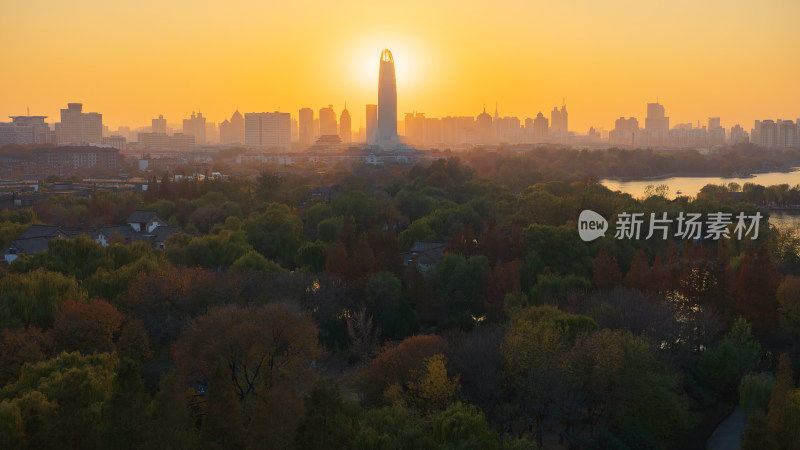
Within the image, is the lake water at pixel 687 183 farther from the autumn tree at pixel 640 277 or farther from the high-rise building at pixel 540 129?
the high-rise building at pixel 540 129

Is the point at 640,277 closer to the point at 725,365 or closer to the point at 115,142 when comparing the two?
the point at 725,365

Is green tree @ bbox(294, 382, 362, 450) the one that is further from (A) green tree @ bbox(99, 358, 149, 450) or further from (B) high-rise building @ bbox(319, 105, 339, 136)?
(B) high-rise building @ bbox(319, 105, 339, 136)

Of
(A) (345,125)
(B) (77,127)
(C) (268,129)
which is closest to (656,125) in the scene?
(A) (345,125)

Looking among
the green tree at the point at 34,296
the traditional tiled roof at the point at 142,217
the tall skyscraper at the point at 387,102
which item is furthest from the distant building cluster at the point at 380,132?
A: the green tree at the point at 34,296

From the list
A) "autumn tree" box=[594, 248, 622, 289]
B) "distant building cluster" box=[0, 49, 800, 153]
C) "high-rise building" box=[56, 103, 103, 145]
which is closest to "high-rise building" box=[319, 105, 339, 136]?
"distant building cluster" box=[0, 49, 800, 153]

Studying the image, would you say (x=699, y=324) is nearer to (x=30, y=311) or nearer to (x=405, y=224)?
(x=30, y=311)

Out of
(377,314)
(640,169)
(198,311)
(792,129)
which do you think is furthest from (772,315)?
(792,129)
